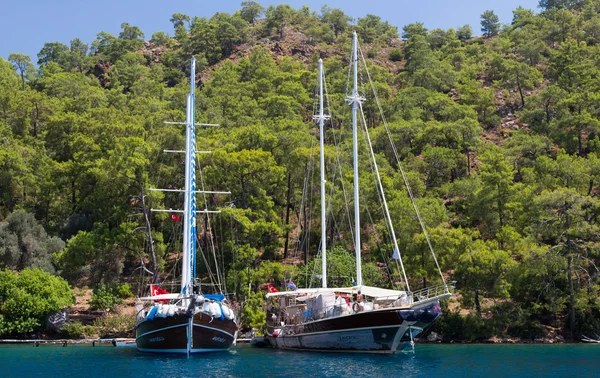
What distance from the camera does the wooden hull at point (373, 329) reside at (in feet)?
126

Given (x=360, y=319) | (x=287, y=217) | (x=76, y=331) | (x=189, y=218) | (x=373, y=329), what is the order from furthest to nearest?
(x=287, y=217)
(x=76, y=331)
(x=189, y=218)
(x=360, y=319)
(x=373, y=329)

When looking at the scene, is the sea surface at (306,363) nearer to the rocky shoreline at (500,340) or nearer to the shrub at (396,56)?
the rocky shoreline at (500,340)

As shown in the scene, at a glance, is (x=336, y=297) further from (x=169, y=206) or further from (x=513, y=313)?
(x=169, y=206)

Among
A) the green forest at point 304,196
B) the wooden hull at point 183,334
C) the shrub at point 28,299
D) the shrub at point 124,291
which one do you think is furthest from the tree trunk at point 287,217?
the wooden hull at point 183,334

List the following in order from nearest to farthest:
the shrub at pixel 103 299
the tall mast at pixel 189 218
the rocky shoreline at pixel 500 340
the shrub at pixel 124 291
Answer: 1. the tall mast at pixel 189 218
2. the rocky shoreline at pixel 500 340
3. the shrub at pixel 103 299
4. the shrub at pixel 124 291

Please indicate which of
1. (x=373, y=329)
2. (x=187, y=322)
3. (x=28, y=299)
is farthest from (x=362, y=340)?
(x=28, y=299)

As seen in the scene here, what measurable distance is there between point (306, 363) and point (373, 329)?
4.81 metres

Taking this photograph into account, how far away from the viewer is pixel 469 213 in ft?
233

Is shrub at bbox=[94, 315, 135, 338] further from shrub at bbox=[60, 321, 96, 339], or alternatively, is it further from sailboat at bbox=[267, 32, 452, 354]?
sailboat at bbox=[267, 32, 452, 354]

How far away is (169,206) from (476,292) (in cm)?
3195

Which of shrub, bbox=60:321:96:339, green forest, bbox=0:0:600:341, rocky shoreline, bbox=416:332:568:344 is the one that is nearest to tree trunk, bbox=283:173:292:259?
green forest, bbox=0:0:600:341

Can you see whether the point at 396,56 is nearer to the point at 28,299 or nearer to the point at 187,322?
the point at 28,299

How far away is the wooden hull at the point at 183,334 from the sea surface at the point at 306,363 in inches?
26.2

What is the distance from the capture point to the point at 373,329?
3906 centimetres
